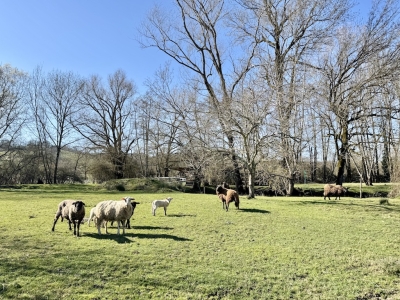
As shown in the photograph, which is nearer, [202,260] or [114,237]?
[202,260]

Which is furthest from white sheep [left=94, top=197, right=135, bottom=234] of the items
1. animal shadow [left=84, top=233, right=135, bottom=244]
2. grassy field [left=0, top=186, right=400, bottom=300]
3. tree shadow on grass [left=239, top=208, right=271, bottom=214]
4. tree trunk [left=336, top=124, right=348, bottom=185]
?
tree trunk [left=336, top=124, right=348, bottom=185]

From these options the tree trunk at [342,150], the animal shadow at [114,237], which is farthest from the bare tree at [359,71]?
the animal shadow at [114,237]

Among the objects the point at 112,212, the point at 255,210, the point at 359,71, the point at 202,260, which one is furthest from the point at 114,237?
the point at 359,71

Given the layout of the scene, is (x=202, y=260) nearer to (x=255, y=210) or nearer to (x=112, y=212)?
(x=112, y=212)

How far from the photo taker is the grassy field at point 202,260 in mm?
5508

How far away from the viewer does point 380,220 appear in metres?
13.0

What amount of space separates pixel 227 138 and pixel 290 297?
14.9 metres

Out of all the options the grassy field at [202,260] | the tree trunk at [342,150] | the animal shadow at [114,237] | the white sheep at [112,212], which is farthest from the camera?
the tree trunk at [342,150]

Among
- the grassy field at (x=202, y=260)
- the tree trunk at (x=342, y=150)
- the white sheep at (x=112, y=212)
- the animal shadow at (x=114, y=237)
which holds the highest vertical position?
the tree trunk at (x=342, y=150)

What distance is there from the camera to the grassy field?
217 inches

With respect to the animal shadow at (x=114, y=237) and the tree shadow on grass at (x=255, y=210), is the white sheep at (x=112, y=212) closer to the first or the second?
the animal shadow at (x=114, y=237)

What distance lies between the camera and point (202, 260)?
281 inches

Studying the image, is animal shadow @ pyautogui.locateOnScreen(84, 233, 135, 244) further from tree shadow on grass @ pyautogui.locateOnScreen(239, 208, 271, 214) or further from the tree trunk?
the tree trunk

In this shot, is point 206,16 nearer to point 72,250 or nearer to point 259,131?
point 259,131
